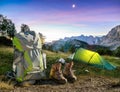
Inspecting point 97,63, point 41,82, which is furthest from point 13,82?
point 97,63

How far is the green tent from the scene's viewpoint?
1819 centimetres

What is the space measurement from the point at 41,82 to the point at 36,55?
3.78 ft

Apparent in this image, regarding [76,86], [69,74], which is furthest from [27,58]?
[76,86]

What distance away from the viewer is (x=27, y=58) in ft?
40.5

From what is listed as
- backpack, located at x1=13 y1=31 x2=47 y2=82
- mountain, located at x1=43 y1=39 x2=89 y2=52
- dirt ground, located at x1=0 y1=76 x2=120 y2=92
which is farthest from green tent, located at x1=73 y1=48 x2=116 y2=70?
mountain, located at x1=43 y1=39 x2=89 y2=52

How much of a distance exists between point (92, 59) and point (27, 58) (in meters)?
7.50

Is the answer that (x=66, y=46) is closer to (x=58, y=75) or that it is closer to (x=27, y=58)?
(x=58, y=75)

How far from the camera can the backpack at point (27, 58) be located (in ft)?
40.1

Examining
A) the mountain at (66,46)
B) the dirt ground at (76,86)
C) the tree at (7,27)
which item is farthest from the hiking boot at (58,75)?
the tree at (7,27)

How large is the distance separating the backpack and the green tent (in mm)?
6325

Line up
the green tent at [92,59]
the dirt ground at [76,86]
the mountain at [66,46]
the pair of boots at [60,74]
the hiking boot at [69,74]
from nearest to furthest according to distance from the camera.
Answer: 1. the dirt ground at [76,86]
2. the pair of boots at [60,74]
3. the hiking boot at [69,74]
4. the green tent at [92,59]
5. the mountain at [66,46]

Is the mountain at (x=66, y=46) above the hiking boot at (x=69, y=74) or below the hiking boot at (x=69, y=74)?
below

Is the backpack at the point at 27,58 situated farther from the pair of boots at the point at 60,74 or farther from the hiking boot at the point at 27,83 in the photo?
the pair of boots at the point at 60,74

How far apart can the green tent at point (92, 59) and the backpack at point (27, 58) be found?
6.32m
